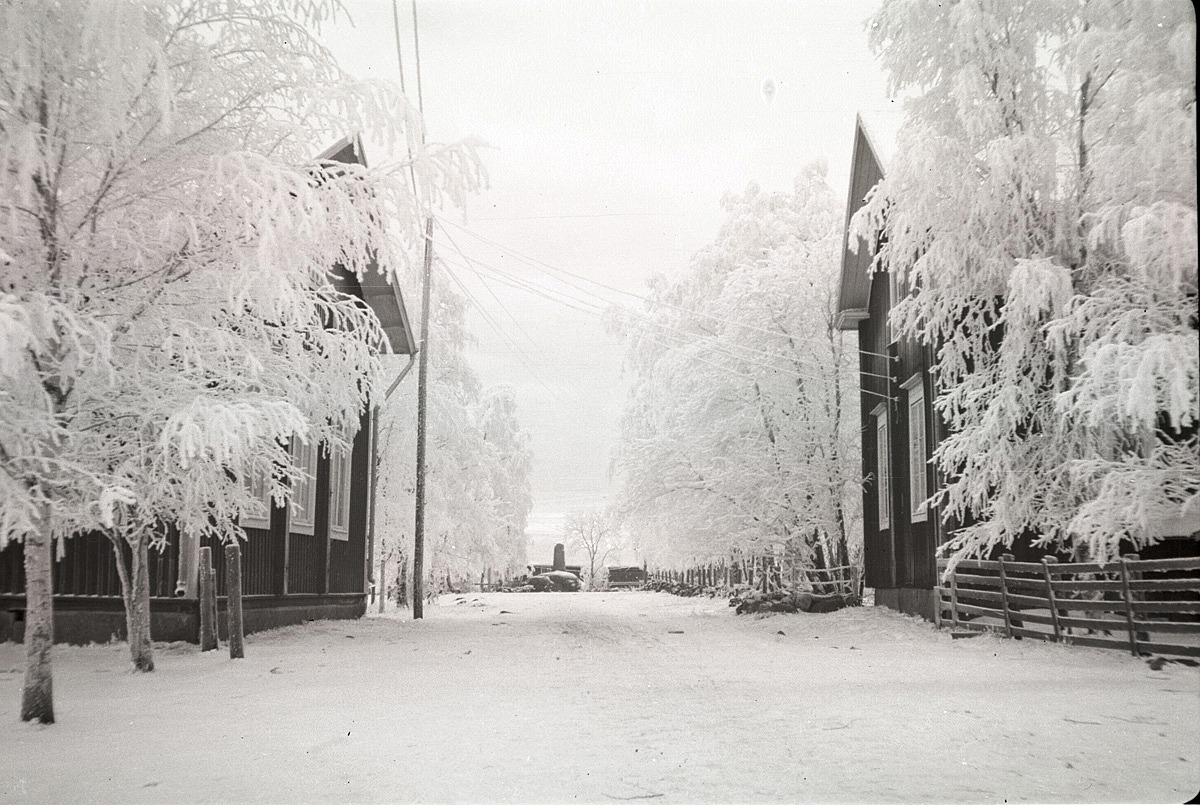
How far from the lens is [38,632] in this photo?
5672 millimetres

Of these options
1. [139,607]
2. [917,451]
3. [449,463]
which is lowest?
[139,607]

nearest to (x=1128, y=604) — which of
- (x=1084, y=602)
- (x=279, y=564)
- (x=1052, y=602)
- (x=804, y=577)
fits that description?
(x=1084, y=602)

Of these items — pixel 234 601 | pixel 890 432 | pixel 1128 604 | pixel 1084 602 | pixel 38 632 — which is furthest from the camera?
pixel 890 432

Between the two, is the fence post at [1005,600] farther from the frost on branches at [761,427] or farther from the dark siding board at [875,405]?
the frost on branches at [761,427]

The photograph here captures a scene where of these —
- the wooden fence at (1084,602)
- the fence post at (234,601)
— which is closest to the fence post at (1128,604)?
the wooden fence at (1084,602)

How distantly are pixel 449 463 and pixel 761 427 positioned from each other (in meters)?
7.16

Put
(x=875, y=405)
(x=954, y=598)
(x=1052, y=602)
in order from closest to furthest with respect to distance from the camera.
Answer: (x=1052, y=602), (x=954, y=598), (x=875, y=405)

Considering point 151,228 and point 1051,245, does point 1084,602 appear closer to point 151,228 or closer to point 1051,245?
point 1051,245

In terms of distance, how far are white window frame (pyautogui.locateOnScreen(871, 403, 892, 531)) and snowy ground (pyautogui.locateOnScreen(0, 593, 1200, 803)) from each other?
6561mm

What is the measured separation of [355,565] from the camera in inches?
672

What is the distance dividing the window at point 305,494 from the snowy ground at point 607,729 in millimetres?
4051

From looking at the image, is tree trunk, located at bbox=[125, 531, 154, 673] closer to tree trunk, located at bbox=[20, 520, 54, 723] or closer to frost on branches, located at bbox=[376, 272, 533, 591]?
tree trunk, located at bbox=[20, 520, 54, 723]

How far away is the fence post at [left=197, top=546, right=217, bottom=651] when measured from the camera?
30.0ft

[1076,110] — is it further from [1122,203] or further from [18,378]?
→ [18,378]
